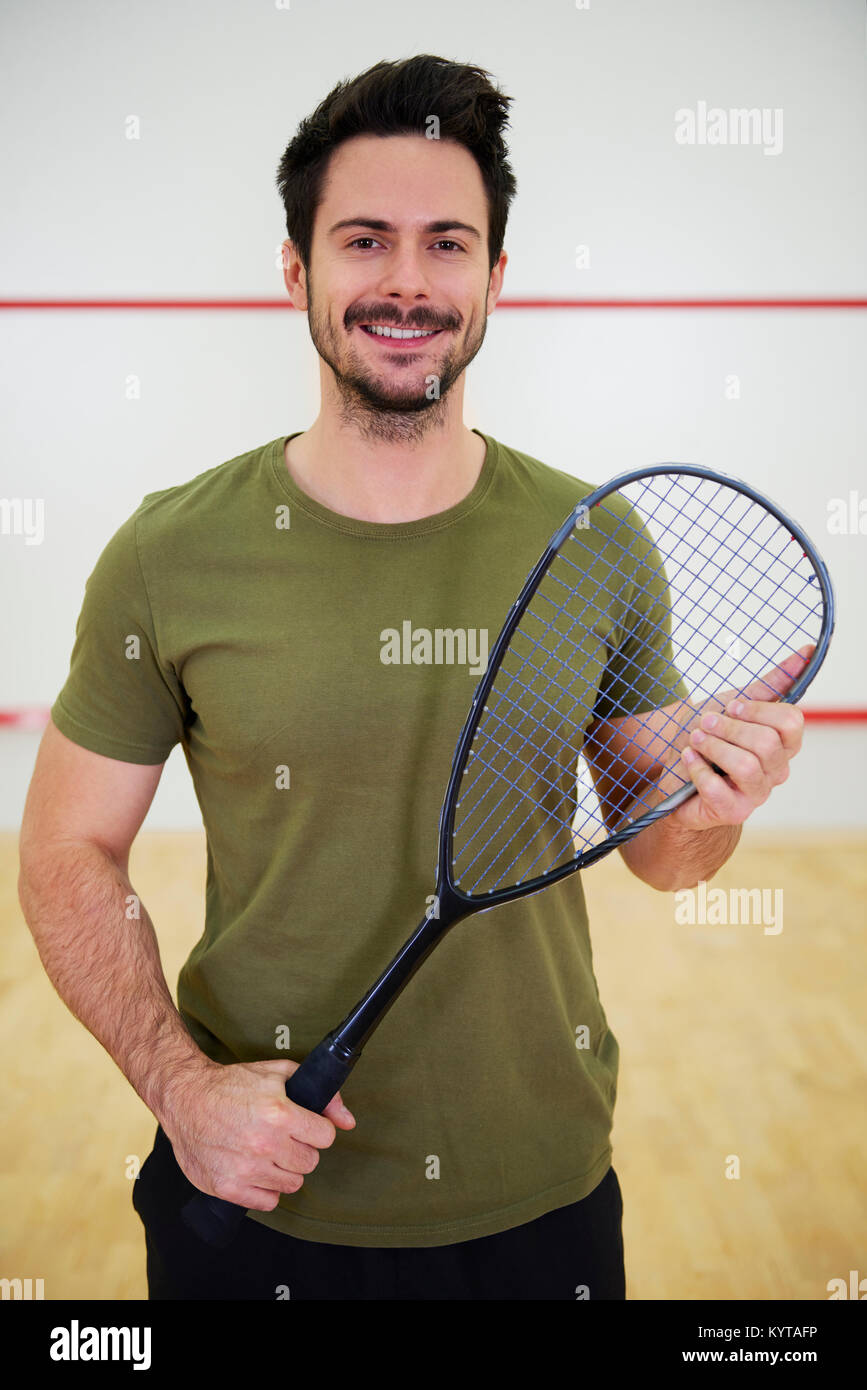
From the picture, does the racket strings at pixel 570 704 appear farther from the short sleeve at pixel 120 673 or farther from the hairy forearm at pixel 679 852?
the short sleeve at pixel 120 673

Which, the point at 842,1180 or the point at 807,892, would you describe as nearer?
the point at 842,1180

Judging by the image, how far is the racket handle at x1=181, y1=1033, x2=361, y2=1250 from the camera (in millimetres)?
877

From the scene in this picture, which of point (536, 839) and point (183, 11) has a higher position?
point (183, 11)

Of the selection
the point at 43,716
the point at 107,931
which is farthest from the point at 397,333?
the point at 43,716

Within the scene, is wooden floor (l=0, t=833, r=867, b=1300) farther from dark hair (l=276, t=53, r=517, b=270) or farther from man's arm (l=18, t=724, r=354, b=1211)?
dark hair (l=276, t=53, r=517, b=270)

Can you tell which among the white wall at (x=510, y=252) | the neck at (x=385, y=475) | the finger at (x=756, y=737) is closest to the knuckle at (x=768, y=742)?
the finger at (x=756, y=737)

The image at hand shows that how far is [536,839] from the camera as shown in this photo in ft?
3.27

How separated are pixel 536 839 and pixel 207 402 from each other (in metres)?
2.98

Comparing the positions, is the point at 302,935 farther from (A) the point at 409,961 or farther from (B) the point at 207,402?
(B) the point at 207,402

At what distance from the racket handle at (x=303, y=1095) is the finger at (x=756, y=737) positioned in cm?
35

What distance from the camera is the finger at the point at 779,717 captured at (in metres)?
0.81

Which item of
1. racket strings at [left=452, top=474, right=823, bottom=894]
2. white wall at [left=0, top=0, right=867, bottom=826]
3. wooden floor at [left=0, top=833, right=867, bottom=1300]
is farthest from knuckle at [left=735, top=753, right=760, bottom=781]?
white wall at [left=0, top=0, right=867, bottom=826]

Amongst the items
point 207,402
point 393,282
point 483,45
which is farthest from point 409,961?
point 483,45

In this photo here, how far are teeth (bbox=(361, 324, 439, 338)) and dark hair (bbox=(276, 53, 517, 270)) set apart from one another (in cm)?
13
